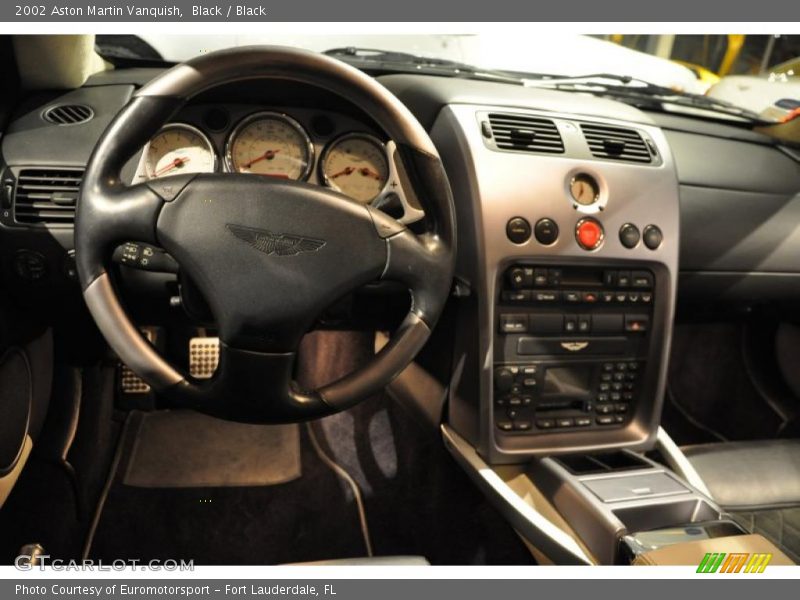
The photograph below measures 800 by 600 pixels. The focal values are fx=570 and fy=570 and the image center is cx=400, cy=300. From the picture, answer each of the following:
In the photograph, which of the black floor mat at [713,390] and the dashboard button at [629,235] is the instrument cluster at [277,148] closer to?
the dashboard button at [629,235]

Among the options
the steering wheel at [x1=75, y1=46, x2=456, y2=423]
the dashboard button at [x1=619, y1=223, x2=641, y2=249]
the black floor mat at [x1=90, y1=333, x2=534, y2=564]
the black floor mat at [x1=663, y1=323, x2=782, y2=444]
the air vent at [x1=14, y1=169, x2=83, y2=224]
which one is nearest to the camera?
the steering wheel at [x1=75, y1=46, x2=456, y2=423]

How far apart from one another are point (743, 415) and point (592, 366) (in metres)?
1.18

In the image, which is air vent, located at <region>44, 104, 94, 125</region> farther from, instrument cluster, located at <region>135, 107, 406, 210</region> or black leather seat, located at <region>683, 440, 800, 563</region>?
black leather seat, located at <region>683, 440, 800, 563</region>

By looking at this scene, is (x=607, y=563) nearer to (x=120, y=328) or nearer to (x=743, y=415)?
(x=120, y=328)

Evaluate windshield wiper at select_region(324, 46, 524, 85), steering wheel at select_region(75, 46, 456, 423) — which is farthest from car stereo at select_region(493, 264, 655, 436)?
windshield wiper at select_region(324, 46, 524, 85)

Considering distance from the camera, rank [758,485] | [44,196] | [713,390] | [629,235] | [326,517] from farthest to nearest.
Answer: [713,390]
[326,517]
[758,485]
[629,235]
[44,196]

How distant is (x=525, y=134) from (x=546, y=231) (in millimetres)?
201

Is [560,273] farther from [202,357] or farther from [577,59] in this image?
[202,357]

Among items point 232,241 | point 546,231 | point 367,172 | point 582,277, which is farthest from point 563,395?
point 232,241

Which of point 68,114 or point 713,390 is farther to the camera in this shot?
point 713,390

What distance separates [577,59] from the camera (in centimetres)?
156

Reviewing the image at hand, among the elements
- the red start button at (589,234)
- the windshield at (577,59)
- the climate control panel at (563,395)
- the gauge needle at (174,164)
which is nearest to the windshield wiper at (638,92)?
the windshield at (577,59)

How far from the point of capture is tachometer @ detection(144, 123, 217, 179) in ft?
3.60

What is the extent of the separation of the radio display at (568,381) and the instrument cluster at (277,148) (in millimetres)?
527
